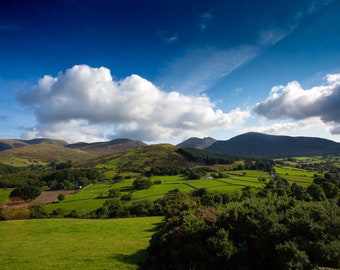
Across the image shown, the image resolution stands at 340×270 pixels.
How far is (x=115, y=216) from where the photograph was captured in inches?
2808

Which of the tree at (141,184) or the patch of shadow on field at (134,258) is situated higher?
the patch of shadow on field at (134,258)

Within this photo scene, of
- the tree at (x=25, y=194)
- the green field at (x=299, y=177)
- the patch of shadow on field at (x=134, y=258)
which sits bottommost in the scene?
the tree at (x=25, y=194)

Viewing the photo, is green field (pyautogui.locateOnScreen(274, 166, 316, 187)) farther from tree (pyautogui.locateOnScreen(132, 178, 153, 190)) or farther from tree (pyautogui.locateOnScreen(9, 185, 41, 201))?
tree (pyautogui.locateOnScreen(9, 185, 41, 201))

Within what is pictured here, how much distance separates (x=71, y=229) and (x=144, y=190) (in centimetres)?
5838

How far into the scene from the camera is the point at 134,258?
1041 inches

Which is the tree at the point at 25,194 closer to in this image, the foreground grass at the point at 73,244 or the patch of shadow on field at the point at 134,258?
the foreground grass at the point at 73,244

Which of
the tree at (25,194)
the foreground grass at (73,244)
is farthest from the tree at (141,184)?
the foreground grass at (73,244)

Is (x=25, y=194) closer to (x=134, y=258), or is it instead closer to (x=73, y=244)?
(x=73, y=244)

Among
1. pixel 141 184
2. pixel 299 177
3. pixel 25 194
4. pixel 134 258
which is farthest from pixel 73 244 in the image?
pixel 299 177

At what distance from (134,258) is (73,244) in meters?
14.1

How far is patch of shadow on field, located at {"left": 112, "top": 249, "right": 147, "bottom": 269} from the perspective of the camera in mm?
24692

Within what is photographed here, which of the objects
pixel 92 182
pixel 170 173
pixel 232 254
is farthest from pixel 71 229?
pixel 170 173

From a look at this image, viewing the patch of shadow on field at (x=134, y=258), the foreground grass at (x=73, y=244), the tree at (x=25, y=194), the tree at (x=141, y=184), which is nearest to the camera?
the patch of shadow on field at (x=134, y=258)

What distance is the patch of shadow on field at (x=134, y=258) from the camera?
24.7 m
